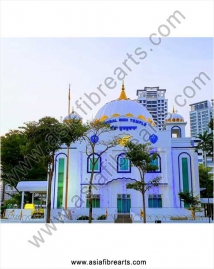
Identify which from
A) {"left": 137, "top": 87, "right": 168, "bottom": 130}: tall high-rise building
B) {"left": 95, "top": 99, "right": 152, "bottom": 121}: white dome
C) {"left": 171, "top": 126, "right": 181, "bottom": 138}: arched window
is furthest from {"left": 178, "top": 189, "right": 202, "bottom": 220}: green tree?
{"left": 137, "top": 87, "right": 168, "bottom": 130}: tall high-rise building

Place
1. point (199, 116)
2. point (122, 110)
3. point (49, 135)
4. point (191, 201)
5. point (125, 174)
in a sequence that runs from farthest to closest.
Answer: point (199, 116) → point (122, 110) → point (125, 174) → point (191, 201) → point (49, 135)

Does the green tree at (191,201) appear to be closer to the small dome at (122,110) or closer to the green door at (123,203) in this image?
the green door at (123,203)

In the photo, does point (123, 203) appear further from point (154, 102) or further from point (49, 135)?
point (154, 102)

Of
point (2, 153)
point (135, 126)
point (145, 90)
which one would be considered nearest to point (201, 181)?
point (135, 126)

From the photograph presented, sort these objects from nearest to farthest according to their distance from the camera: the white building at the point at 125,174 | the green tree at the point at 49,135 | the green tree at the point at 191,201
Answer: the green tree at the point at 49,135
the green tree at the point at 191,201
the white building at the point at 125,174

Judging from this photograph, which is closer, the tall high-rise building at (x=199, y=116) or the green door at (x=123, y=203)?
the green door at (x=123, y=203)

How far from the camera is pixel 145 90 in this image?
102000 mm

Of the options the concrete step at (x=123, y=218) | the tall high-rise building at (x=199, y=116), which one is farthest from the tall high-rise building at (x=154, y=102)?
the concrete step at (x=123, y=218)

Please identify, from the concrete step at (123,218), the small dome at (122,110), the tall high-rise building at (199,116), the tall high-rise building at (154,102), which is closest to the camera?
the concrete step at (123,218)

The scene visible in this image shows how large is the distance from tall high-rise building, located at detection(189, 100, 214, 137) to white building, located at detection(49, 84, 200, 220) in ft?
266

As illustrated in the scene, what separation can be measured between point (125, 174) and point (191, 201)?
5326 millimetres

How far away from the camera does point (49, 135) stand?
17.1 metres

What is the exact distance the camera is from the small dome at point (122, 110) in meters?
27.0

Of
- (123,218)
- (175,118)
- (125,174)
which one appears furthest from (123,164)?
(175,118)
